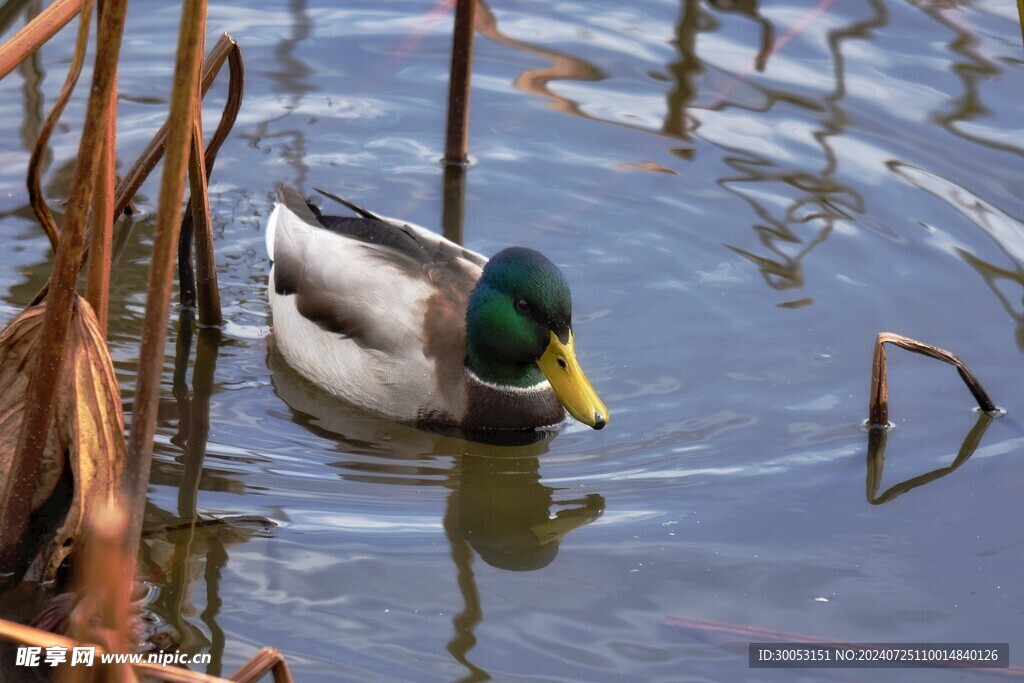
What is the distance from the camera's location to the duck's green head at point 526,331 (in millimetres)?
4832

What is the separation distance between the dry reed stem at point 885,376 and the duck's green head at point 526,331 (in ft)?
3.39

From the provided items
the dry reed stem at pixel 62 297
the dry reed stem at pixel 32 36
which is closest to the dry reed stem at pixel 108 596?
the dry reed stem at pixel 62 297

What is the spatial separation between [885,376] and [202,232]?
8.82 ft

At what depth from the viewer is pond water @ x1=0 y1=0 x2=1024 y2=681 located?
3.96 m

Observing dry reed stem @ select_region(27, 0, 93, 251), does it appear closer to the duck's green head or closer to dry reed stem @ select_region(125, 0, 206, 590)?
dry reed stem @ select_region(125, 0, 206, 590)

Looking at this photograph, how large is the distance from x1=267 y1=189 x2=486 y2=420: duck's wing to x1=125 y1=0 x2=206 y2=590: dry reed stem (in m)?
2.67

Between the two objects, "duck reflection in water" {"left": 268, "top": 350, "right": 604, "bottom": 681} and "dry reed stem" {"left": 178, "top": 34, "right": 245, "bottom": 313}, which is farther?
"dry reed stem" {"left": 178, "top": 34, "right": 245, "bottom": 313}

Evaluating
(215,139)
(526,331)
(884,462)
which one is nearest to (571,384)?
(526,331)

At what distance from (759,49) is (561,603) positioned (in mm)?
4867

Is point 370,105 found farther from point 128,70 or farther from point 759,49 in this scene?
point 759,49

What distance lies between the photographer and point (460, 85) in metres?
6.37

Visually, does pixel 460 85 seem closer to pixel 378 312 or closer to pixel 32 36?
pixel 378 312

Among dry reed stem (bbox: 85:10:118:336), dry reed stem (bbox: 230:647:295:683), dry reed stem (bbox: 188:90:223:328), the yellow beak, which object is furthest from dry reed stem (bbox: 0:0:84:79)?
the yellow beak

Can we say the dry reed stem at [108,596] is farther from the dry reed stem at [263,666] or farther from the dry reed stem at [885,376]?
the dry reed stem at [885,376]
